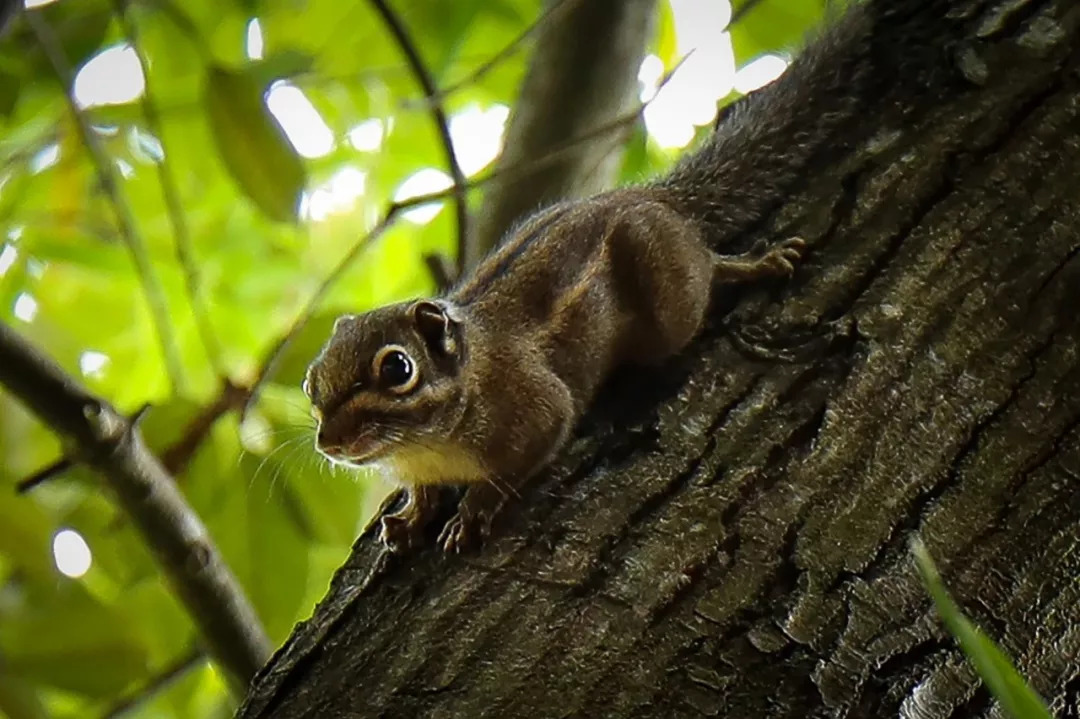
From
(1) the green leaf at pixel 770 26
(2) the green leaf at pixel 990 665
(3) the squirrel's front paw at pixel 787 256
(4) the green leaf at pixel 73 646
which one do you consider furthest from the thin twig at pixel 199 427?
(2) the green leaf at pixel 990 665

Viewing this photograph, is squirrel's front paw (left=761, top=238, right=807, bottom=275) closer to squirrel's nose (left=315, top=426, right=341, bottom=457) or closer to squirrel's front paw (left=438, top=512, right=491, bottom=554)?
squirrel's front paw (left=438, top=512, right=491, bottom=554)

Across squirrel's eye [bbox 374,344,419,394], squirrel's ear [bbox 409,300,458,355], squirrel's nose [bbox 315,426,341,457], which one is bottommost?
squirrel's nose [bbox 315,426,341,457]

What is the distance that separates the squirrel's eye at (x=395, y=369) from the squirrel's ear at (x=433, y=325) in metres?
0.06

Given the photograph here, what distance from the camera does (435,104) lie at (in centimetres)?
175

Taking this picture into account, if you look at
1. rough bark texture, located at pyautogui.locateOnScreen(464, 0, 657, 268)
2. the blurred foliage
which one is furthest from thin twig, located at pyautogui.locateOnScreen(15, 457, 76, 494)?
rough bark texture, located at pyautogui.locateOnScreen(464, 0, 657, 268)

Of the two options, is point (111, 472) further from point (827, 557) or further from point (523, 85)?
point (523, 85)

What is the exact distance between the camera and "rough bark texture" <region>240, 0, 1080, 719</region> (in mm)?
1099

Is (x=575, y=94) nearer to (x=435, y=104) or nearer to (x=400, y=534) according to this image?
(x=435, y=104)

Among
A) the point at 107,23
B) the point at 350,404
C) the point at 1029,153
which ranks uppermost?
the point at 107,23

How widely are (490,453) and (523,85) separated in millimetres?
909

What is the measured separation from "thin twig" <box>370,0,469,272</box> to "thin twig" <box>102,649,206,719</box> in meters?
0.73

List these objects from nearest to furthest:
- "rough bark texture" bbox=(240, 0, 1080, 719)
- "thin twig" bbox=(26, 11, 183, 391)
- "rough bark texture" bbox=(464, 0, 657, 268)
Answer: "rough bark texture" bbox=(240, 0, 1080, 719) → "thin twig" bbox=(26, 11, 183, 391) → "rough bark texture" bbox=(464, 0, 657, 268)

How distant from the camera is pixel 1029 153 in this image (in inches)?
47.3

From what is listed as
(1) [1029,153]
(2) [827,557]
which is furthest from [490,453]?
(1) [1029,153]
